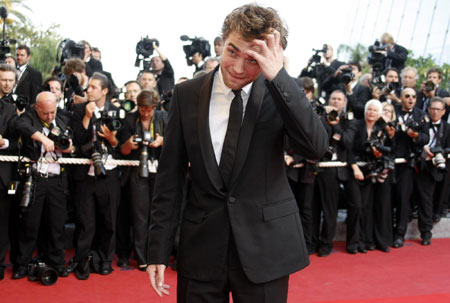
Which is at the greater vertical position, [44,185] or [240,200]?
[240,200]

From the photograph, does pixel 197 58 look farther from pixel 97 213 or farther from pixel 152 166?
pixel 97 213

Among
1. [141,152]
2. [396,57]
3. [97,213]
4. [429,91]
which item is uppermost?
[396,57]

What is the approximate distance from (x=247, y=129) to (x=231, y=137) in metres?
0.06

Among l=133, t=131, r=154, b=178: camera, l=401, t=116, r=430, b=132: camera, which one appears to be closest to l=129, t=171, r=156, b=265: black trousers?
l=133, t=131, r=154, b=178: camera

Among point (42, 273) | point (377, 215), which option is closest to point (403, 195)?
point (377, 215)

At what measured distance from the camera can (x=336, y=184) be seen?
227 inches

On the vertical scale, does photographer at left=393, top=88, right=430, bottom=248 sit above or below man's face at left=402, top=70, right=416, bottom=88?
below

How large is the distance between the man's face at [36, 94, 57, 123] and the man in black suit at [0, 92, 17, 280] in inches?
9.2

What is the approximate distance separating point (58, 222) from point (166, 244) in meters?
3.13

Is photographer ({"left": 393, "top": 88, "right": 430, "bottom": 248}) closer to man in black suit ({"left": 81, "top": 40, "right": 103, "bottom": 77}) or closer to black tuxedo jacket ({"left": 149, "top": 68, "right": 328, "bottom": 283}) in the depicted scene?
man in black suit ({"left": 81, "top": 40, "right": 103, "bottom": 77})

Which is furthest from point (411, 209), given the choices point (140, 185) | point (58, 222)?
point (58, 222)

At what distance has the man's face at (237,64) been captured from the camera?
64.6 inches

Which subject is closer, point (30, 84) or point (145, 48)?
point (30, 84)

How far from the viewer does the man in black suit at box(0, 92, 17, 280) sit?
450 cm
